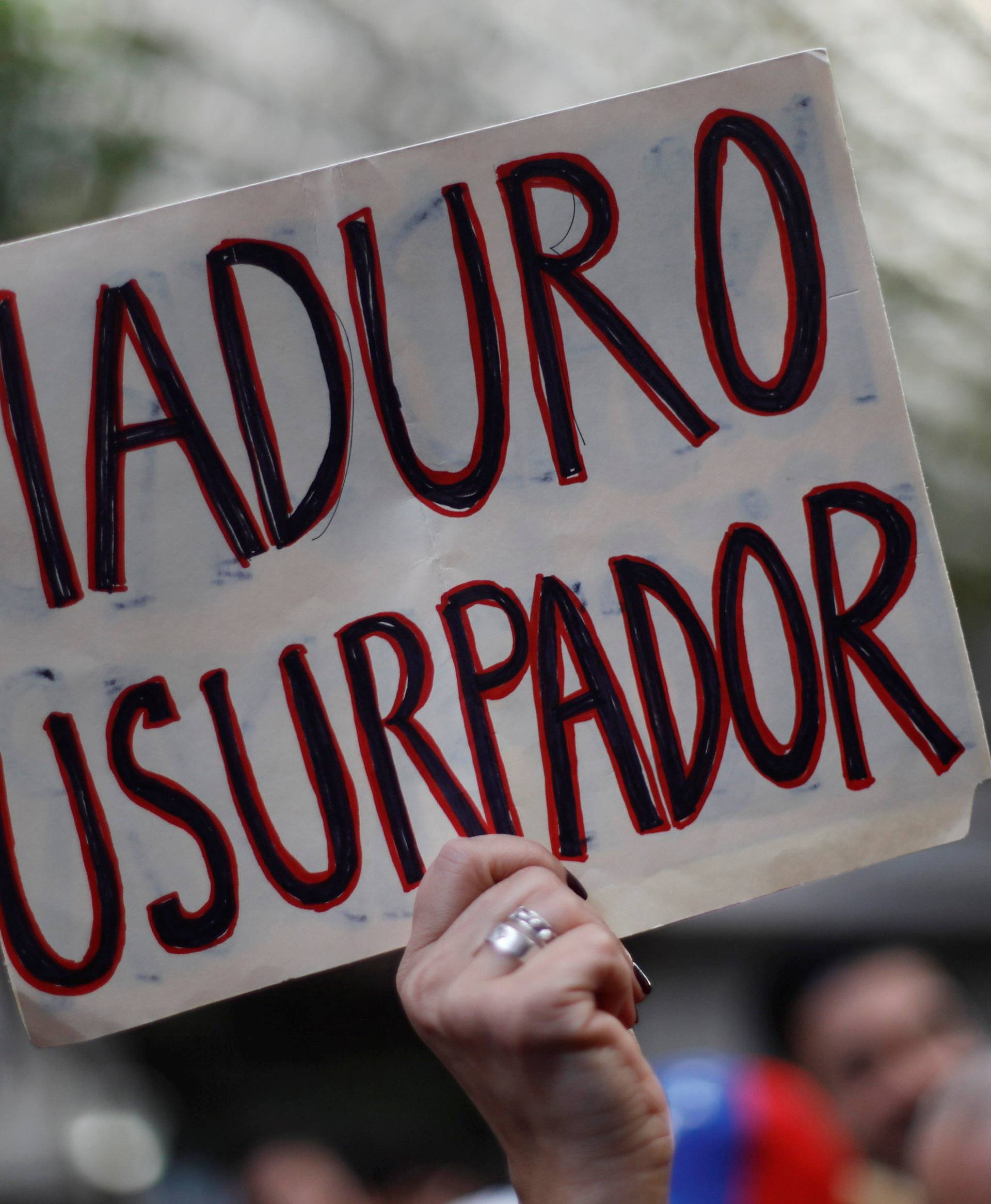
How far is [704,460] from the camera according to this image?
0.64 metres

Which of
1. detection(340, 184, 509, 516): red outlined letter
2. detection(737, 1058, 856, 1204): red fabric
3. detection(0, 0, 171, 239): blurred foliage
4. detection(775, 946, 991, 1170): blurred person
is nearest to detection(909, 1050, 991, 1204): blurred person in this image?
detection(737, 1058, 856, 1204): red fabric

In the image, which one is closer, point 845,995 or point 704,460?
point 704,460

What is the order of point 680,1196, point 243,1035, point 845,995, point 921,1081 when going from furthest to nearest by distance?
1. point 243,1035
2. point 845,995
3. point 921,1081
4. point 680,1196

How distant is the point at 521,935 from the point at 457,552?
22 centimetres

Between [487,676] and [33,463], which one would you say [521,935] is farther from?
[33,463]

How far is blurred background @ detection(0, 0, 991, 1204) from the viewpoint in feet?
6.81

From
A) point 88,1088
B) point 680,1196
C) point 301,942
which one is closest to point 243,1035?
point 88,1088

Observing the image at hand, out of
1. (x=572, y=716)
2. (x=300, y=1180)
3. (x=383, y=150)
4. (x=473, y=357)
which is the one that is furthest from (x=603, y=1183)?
(x=383, y=150)

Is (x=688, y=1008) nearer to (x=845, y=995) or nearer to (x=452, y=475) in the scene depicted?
(x=845, y=995)

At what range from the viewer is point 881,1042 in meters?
1.55

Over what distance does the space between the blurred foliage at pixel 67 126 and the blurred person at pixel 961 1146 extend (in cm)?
191

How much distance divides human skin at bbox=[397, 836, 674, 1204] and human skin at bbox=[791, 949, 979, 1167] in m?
1.08

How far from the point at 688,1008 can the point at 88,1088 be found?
5.85 feet

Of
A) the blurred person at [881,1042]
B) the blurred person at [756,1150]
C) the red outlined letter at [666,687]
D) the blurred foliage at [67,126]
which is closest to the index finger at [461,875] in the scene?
the red outlined letter at [666,687]
